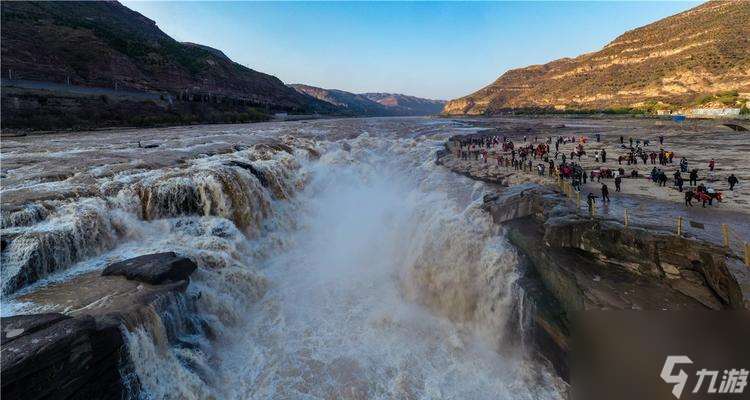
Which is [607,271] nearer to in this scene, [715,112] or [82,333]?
[82,333]

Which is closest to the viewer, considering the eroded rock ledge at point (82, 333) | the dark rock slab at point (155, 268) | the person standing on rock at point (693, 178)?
the eroded rock ledge at point (82, 333)

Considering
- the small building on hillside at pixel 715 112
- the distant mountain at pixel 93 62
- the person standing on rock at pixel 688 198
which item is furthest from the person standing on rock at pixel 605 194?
the small building on hillside at pixel 715 112

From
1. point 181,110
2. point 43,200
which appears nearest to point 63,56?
point 181,110

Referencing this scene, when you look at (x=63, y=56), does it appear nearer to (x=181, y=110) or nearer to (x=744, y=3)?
(x=181, y=110)

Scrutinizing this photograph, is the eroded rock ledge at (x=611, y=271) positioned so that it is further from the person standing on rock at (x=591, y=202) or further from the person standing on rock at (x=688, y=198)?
the person standing on rock at (x=688, y=198)

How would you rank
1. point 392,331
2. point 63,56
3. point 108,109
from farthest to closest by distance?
point 63,56
point 108,109
point 392,331

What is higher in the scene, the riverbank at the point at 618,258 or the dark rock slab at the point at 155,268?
the riverbank at the point at 618,258

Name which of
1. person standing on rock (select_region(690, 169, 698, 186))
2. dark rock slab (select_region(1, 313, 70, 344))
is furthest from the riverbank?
dark rock slab (select_region(1, 313, 70, 344))
